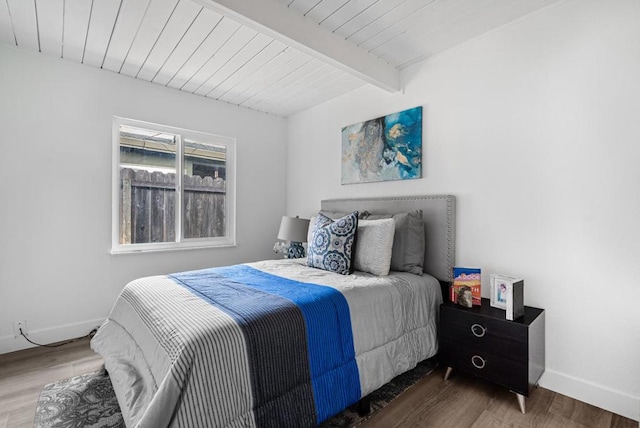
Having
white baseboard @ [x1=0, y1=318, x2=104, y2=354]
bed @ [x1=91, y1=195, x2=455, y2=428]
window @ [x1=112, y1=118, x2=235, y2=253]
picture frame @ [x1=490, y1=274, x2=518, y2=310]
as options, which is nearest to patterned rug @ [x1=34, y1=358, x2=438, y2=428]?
bed @ [x1=91, y1=195, x2=455, y2=428]

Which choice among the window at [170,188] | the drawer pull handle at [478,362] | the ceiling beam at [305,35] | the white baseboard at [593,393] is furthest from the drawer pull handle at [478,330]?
the window at [170,188]

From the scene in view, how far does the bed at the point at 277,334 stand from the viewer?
47.8 inches

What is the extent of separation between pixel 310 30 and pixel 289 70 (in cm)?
75

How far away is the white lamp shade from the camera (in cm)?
320

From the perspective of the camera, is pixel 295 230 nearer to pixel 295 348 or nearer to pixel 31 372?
pixel 295 348

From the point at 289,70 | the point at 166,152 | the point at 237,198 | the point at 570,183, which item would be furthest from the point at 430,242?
the point at 166,152

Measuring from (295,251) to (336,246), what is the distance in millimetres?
1110

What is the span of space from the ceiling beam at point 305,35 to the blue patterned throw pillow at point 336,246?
117 centimetres

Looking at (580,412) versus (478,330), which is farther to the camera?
(478,330)

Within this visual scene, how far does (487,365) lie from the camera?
1882mm

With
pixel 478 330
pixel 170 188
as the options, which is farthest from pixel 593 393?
pixel 170 188

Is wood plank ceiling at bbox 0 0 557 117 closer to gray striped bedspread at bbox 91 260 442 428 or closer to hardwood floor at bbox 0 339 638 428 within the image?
gray striped bedspread at bbox 91 260 442 428

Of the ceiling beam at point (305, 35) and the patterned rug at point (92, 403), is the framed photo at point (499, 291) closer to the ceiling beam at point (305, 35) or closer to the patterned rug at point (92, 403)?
the patterned rug at point (92, 403)

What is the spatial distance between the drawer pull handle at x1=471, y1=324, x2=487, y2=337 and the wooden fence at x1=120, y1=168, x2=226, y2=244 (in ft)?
9.11
